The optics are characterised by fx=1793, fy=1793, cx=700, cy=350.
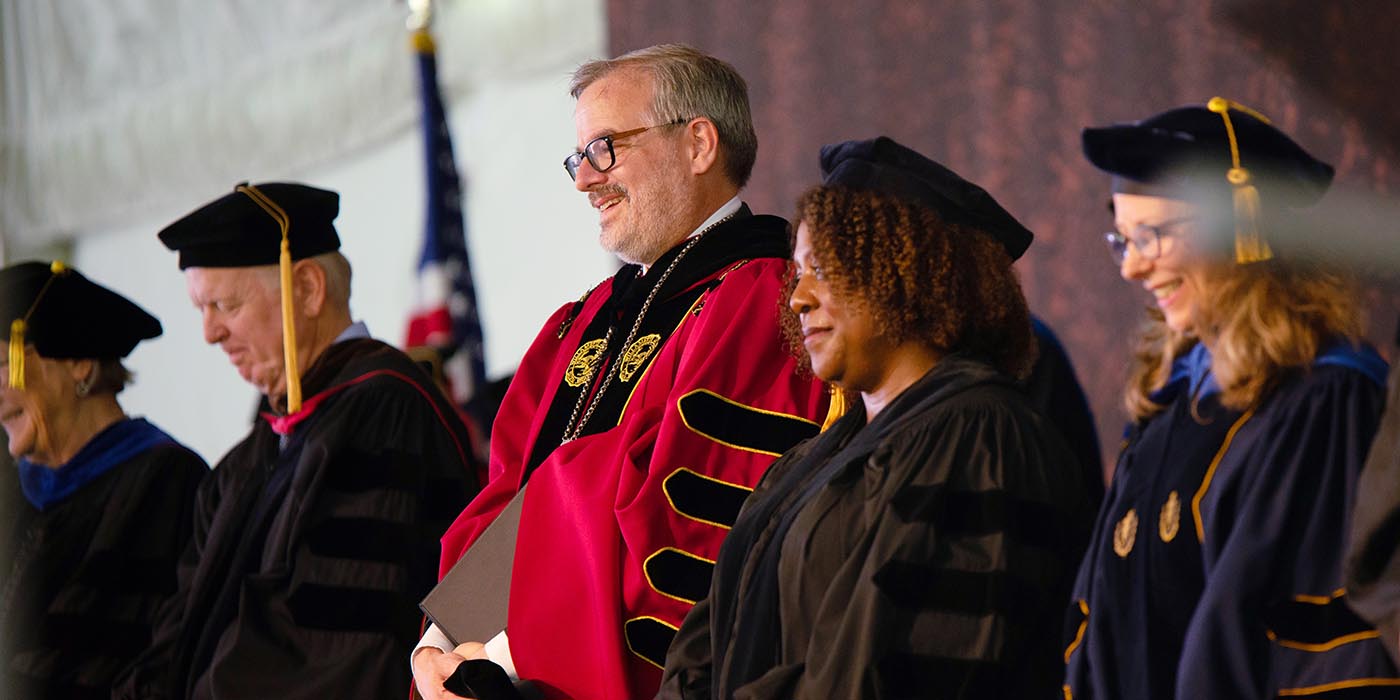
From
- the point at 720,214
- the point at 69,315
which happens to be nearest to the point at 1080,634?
the point at 720,214

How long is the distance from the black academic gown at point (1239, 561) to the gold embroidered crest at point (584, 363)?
3.68 feet

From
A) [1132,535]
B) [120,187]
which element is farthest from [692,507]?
[120,187]

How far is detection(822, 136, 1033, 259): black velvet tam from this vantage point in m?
2.65

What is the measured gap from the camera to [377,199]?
7625mm

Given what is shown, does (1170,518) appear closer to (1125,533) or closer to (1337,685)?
(1125,533)

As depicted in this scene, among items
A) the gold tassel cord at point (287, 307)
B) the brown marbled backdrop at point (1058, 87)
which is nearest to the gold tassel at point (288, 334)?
the gold tassel cord at point (287, 307)

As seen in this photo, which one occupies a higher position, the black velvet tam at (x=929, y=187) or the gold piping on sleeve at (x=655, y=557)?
the black velvet tam at (x=929, y=187)

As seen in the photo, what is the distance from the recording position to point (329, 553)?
3.73 meters

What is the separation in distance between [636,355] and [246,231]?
1283mm

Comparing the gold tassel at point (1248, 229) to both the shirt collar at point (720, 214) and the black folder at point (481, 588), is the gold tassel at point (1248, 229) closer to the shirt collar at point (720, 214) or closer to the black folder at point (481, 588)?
the shirt collar at point (720, 214)

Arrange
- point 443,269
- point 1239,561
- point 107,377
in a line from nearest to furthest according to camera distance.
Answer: point 1239,561 < point 107,377 < point 443,269

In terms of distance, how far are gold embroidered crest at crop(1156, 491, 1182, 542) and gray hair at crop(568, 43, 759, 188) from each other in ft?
3.87

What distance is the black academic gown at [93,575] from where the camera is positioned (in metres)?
4.28

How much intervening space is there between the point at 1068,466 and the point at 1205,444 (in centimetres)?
20
